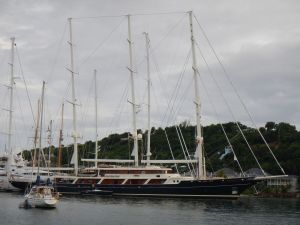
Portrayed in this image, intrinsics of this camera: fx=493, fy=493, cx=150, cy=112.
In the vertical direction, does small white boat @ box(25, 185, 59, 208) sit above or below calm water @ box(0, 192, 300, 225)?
above

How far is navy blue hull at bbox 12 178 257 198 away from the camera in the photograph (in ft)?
227

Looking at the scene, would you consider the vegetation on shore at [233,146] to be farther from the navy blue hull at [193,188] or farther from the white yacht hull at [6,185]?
the navy blue hull at [193,188]

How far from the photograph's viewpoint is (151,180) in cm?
7562

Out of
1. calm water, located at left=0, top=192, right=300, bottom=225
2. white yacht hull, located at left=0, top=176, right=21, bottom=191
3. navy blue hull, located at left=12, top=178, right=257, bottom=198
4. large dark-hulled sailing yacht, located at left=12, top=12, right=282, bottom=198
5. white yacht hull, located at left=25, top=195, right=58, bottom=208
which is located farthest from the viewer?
white yacht hull, located at left=0, top=176, right=21, bottom=191

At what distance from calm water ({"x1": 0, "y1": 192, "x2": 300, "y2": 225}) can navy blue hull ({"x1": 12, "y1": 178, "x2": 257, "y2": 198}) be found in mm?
4576

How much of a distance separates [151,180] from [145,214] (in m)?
23.9

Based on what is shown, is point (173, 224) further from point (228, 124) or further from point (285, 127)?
point (228, 124)

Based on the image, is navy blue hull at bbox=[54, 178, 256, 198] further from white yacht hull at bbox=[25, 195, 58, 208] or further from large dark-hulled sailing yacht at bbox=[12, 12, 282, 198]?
white yacht hull at bbox=[25, 195, 58, 208]

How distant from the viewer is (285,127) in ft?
455

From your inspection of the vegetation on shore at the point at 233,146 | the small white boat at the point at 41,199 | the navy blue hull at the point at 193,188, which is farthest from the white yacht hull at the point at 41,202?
the vegetation on shore at the point at 233,146

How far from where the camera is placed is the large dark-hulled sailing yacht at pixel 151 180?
69875 mm

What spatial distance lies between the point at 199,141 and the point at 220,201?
911 cm

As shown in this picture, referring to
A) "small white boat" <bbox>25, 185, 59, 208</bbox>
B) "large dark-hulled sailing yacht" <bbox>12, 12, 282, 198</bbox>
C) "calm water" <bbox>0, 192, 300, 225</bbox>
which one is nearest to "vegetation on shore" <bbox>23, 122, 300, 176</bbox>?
"large dark-hulled sailing yacht" <bbox>12, 12, 282, 198</bbox>

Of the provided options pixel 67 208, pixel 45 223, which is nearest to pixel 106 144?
pixel 67 208
